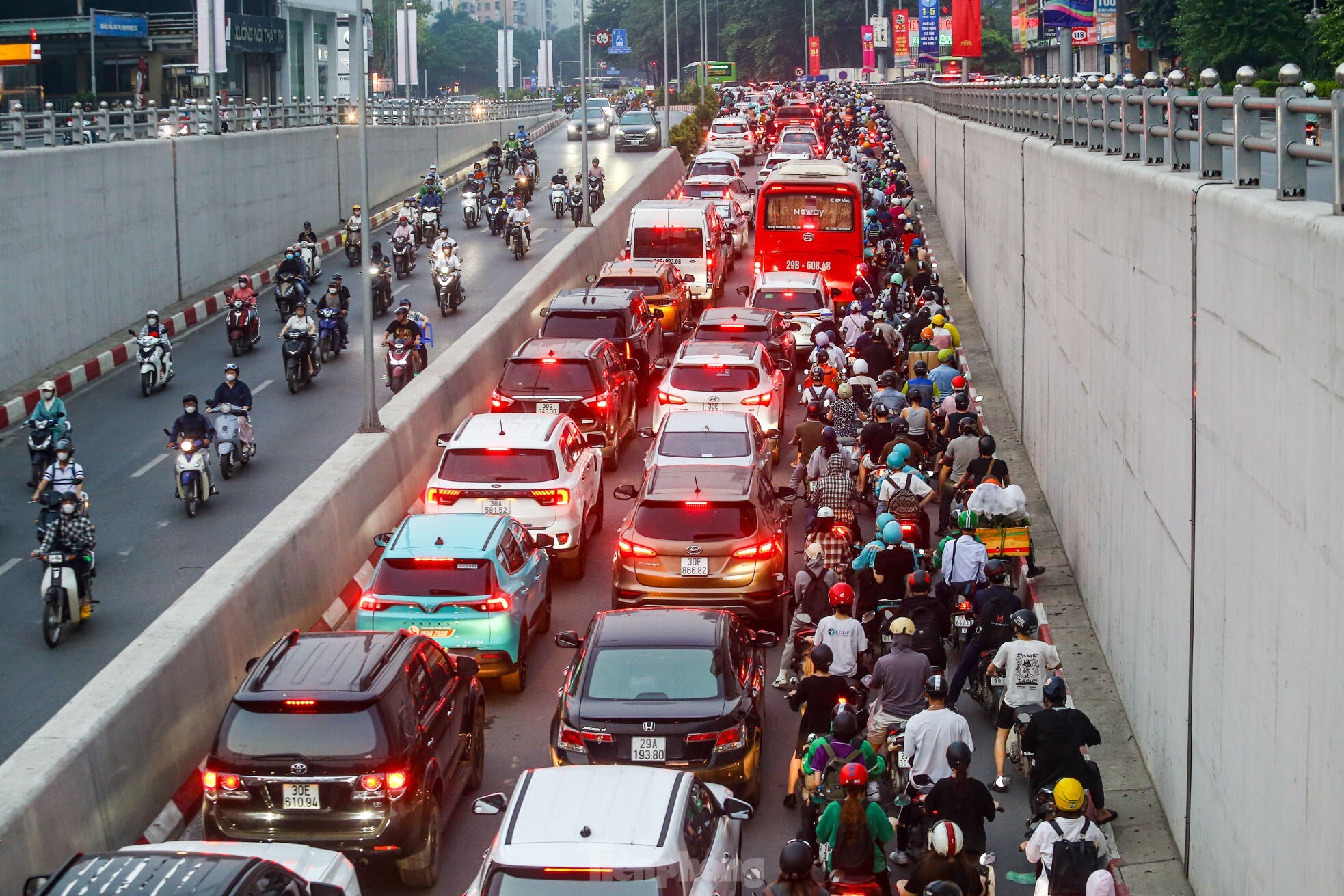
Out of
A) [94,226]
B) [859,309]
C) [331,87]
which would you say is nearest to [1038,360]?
[859,309]

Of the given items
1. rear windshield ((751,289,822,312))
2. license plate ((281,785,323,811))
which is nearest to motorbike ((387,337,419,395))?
rear windshield ((751,289,822,312))

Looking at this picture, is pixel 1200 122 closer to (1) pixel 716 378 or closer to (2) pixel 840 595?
(2) pixel 840 595

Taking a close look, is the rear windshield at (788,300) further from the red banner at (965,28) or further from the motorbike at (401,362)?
the red banner at (965,28)

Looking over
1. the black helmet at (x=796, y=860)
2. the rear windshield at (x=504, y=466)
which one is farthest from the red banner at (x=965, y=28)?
the black helmet at (x=796, y=860)

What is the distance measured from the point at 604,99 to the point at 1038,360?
249 feet

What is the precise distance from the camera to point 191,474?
20656 millimetres

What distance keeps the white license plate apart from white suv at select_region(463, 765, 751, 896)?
1.96 m

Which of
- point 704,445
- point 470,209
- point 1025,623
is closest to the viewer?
point 1025,623

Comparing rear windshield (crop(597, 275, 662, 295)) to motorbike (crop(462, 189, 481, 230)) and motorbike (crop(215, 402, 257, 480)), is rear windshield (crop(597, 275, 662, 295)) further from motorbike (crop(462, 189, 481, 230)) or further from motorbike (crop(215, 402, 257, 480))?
motorbike (crop(462, 189, 481, 230))

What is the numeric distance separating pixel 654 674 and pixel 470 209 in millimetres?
38544

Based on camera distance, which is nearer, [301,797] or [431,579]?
[301,797]

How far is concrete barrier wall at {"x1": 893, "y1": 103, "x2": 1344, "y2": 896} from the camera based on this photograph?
7.48m

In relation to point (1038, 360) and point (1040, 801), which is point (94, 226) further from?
point (1040, 801)

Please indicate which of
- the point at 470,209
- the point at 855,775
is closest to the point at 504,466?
the point at 855,775
